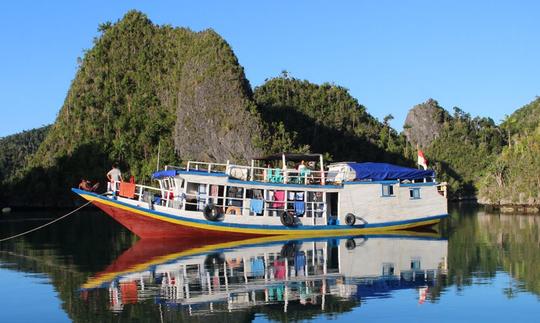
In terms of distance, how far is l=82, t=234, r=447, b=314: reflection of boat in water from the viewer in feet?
52.3

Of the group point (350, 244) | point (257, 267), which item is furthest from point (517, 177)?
point (257, 267)

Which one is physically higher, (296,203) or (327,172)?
(327,172)

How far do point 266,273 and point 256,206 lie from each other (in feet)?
38.5

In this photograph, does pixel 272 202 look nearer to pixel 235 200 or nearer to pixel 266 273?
pixel 235 200

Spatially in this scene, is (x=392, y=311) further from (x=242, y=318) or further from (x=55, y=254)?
(x=55, y=254)

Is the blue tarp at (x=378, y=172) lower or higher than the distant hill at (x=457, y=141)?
lower

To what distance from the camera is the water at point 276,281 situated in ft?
47.2

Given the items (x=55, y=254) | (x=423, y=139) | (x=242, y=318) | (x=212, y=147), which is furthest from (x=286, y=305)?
(x=423, y=139)

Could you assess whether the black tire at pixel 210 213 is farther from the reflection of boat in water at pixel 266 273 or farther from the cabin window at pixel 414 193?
the cabin window at pixel 414 193

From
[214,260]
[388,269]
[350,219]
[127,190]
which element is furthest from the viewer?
[350,219]

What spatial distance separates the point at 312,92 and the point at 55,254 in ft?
348

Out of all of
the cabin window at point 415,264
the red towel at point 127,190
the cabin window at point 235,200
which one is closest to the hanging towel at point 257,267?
the cabin window at point 415,264

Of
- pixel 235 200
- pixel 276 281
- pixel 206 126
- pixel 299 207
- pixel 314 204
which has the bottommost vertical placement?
pixel 276 281

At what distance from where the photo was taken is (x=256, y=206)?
30969 millimetres
